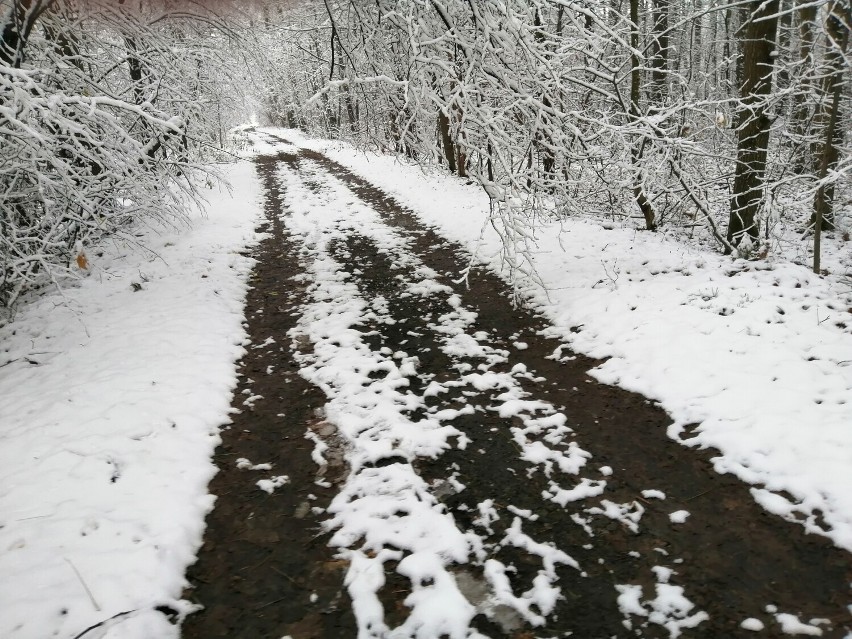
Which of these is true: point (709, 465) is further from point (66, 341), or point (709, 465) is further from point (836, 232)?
point (836, 232)

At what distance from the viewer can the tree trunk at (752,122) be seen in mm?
6746

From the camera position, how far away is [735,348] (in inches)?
194

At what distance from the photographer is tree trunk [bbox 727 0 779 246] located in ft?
22.1

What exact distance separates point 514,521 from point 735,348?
3.19 m

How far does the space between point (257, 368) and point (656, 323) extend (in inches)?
191

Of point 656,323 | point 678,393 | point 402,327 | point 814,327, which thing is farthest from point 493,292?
point 814,327

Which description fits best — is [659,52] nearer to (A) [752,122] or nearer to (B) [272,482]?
(A) [752,122]

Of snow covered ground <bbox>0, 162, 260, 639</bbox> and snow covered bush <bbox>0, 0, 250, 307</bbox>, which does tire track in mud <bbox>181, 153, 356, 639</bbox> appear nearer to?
snow covered ground <bbox>0, 162, 260, 639</bbox>

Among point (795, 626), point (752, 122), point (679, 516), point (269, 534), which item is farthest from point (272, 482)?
point (752, 122)

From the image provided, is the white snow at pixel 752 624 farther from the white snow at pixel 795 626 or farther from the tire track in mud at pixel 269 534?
the tire track in mud at pixel 269 534

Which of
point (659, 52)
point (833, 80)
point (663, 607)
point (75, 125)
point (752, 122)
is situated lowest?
point (663, 607)

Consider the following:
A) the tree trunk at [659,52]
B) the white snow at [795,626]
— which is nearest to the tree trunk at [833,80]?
the tree trunk at [659,52]

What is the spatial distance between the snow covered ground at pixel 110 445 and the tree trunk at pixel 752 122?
25.3 ft

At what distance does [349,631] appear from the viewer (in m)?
2.75
